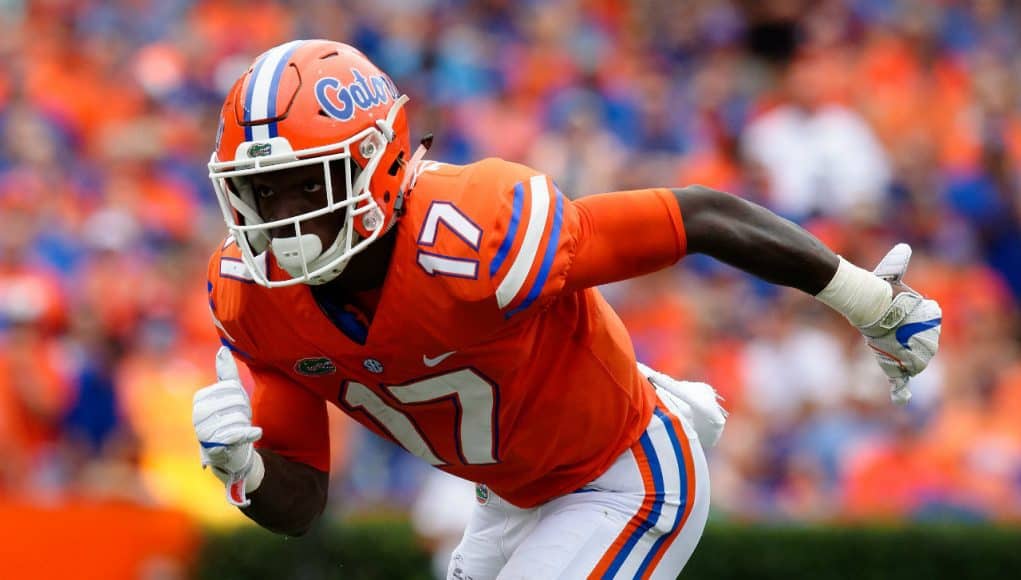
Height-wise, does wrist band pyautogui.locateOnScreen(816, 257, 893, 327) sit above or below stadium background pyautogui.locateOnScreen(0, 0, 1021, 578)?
above

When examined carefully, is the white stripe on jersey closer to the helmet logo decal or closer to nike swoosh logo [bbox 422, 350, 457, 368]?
the helmet logo decal

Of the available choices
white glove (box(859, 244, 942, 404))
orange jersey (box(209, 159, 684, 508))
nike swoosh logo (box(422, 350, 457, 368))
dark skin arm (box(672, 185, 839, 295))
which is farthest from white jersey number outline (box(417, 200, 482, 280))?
white glove (box(859, 244, 942, 404))

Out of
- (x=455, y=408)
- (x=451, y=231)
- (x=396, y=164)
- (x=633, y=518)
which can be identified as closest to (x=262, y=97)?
(x=396, y=164)

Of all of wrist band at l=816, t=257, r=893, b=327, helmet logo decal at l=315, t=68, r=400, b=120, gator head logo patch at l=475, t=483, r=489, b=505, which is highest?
helmet logo decal at l=315, t=68, r=400, b=120

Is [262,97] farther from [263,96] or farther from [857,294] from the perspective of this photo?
[857,294]

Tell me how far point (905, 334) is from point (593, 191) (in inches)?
208

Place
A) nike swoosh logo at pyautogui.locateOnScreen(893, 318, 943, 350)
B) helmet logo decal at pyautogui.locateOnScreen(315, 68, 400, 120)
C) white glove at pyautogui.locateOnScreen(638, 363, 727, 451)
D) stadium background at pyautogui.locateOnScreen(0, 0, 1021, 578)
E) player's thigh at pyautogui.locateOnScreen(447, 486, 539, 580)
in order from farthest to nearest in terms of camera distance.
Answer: stadium background at pyautogui.locateOnScreen(0, 0, 1021, 578)
white glove at pyautogui.locateOnScreen(638, 363, 727, 451)
player's thigh at pyautogui.locateOnScreen(447, 486, 539, 580)
nike swoosh logo at pyautogui.locateOnScreen(893, 318, 943, 350)
helmet logo decal at pyautogui.locateOnScreen(315, 68, 400, 120)

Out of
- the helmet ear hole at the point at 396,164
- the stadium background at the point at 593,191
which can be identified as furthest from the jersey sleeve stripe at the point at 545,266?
the stadium background at the point at 593,191

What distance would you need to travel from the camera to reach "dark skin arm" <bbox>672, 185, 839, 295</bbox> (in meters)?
3.82

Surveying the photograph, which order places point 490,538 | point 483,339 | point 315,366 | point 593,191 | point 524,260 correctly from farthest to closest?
1. point 593,191
2. point 490,538
3. point 315,366
4. point 483,339
5. point 524,260

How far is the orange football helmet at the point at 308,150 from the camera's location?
142 inches

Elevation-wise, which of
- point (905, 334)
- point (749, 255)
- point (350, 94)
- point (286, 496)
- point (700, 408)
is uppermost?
point (350, 94)

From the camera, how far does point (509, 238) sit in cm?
361

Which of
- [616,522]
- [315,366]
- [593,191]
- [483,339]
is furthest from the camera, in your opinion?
[593,191]
